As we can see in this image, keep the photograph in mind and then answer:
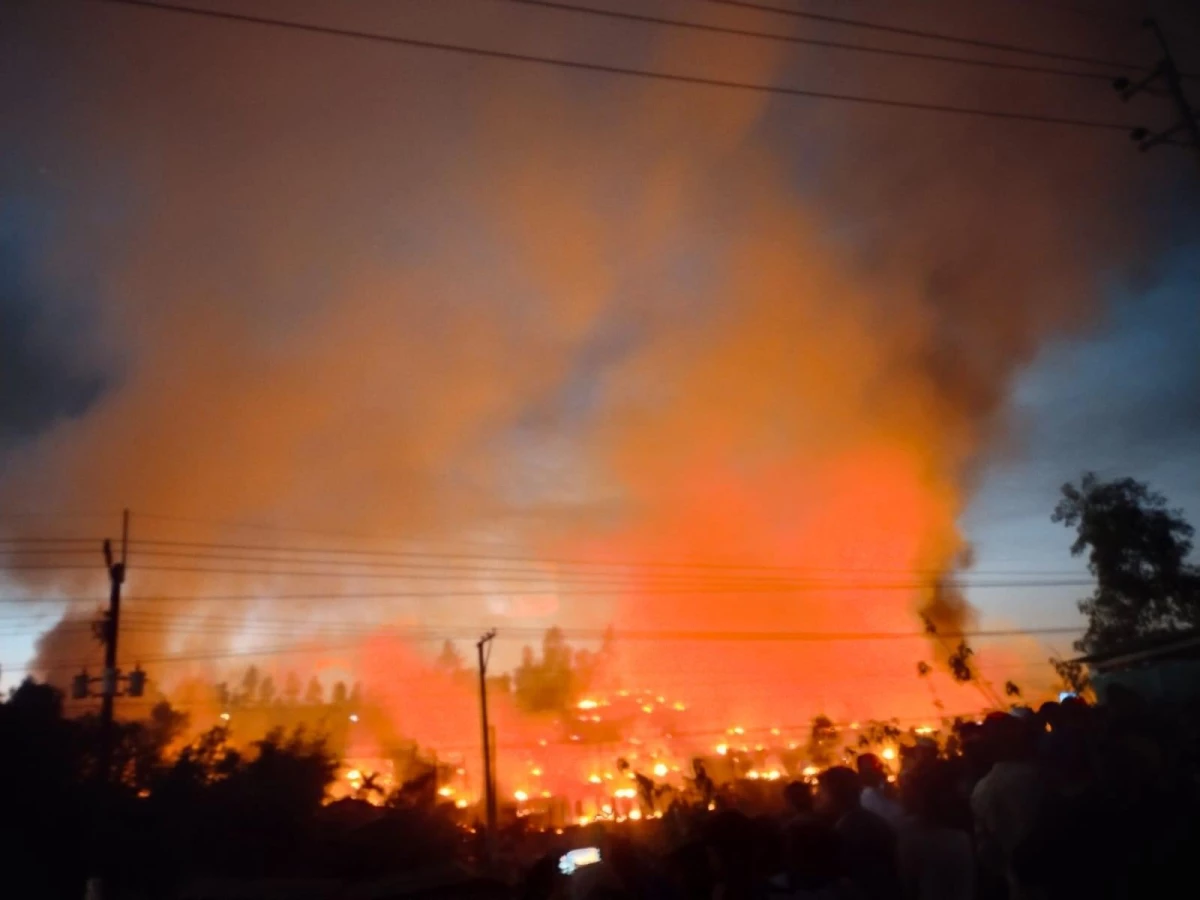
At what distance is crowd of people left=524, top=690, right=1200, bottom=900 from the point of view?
5.02 m

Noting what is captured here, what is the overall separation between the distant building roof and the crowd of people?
16.6 metres

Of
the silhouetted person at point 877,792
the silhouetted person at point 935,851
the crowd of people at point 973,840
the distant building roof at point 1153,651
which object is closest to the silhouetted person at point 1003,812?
the crowd of people at point 973,840

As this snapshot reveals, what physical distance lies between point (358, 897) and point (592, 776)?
7968 centimetres

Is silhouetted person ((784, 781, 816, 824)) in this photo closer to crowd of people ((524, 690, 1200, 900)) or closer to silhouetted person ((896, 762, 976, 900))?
crowd of people ((524, 690, 1200, 900))

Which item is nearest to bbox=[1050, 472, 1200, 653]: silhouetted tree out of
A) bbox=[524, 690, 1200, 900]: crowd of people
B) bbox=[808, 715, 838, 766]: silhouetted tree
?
bbox=[808, 715, 838, 766]: silhouetted tree

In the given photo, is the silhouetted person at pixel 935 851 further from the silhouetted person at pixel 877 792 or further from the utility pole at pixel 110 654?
the utility pole at pixel 110 654

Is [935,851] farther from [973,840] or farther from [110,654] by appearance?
[110,654]

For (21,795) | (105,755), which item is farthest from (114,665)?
(21,795)

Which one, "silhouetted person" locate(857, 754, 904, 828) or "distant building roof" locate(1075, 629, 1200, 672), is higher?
"distant building roof" locate(1075, 629, 1200, 672)

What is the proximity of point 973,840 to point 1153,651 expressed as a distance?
19.1 metres

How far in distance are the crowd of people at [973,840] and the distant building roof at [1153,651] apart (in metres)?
16.6

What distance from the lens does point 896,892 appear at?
606 centimetres

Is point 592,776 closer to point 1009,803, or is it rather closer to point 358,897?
point 358,897

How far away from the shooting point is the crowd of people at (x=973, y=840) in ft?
16.5
